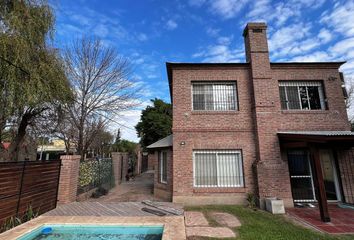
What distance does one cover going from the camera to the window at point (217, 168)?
904cm

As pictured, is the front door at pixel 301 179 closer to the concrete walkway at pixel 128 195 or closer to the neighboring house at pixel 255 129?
the neighboring house at pixel 255 129

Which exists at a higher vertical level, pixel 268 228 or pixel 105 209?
pixel 105 209

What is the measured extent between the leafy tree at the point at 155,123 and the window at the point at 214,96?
16.2 metres

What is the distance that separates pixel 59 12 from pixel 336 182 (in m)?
15.2

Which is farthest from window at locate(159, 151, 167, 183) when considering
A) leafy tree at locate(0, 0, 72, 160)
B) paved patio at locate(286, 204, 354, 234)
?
paved patio at locate(286, 204, 354, 234)

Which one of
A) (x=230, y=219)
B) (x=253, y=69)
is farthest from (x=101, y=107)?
(x=230, y=219)

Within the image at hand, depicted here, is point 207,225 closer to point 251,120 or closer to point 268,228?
point 268,228

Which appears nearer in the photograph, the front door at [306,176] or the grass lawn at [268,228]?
the grass lawn at [268,228]

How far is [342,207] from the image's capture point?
812cm

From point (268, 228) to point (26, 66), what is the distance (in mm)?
10290

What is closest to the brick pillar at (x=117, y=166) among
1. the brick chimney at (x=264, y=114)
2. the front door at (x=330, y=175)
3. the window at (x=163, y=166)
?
the window at (x=163, y=166)

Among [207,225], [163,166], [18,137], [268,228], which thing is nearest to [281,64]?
[268,228]

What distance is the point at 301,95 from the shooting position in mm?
9781

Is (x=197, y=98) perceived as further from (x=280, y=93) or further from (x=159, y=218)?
(x=159, y=218)
